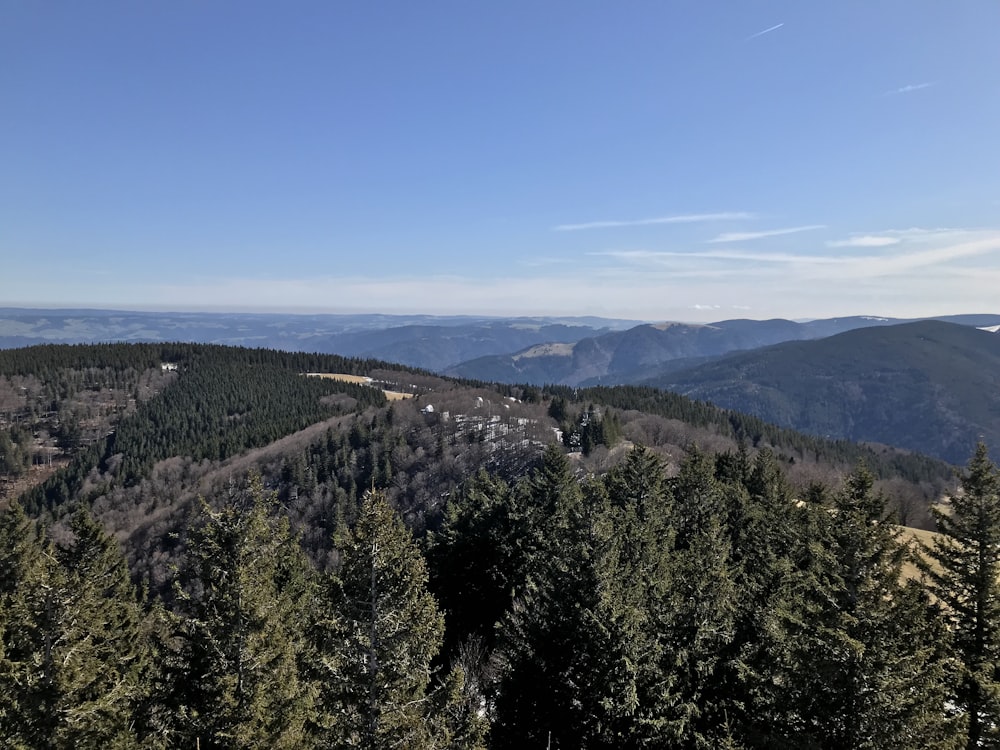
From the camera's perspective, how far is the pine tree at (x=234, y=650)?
14.1 m

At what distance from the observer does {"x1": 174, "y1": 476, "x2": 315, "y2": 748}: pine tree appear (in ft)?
46.3

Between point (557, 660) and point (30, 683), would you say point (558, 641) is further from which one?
point (30, 683)

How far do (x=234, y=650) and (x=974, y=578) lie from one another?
72.5 ft

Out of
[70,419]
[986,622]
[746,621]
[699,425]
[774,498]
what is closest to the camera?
[986,622]

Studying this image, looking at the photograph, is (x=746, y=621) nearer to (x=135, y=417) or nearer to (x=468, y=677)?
(x=468, y=677)

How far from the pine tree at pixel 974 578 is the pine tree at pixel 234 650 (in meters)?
19.3

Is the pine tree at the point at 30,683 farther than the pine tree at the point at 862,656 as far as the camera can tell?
Yes

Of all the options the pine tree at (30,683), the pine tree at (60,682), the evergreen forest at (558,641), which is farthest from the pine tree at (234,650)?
the pine tree at (30,683)

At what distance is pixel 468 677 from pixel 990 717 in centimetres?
2204

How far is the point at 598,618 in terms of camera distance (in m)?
19.6

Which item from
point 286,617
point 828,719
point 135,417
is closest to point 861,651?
point 828,719

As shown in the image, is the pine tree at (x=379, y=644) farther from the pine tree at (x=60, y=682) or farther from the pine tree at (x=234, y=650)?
the pine tree at (x=60, y=682)

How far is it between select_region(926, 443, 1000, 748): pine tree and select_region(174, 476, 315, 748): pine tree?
19.3 meters

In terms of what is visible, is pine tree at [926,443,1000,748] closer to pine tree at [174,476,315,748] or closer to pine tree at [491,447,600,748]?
pine tree at [491,447,600,748]
